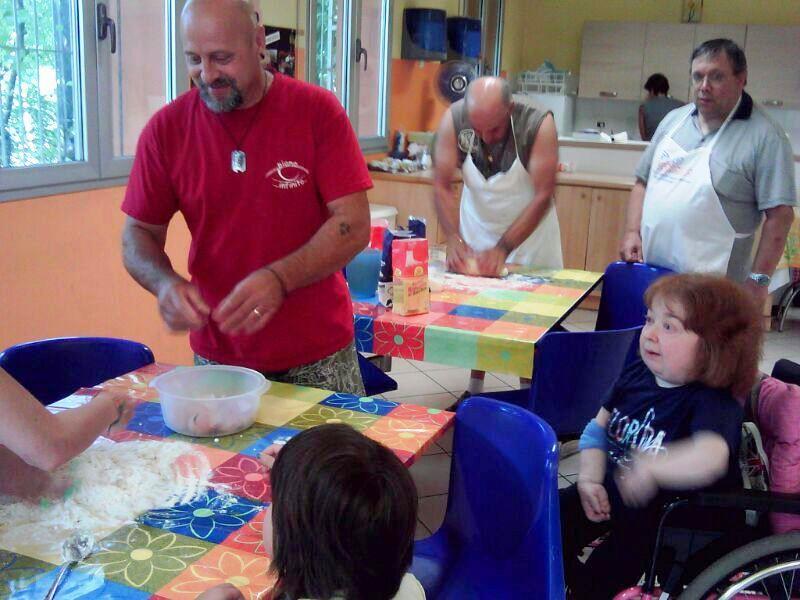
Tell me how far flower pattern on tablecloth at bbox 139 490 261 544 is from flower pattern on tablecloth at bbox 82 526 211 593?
21 millimetres

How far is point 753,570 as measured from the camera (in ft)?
5.27

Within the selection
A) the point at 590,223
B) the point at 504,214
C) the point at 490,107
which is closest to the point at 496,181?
the point at 504,214

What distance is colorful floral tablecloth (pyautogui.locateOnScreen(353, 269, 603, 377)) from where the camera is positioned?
7.09 ft

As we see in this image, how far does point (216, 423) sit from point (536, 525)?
58 centimetres

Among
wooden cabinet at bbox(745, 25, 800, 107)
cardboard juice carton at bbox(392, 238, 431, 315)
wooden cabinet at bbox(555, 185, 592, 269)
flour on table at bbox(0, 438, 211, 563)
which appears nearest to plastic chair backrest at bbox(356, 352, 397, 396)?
cardboard juice carton at bbox(392, 238, 431, 315)

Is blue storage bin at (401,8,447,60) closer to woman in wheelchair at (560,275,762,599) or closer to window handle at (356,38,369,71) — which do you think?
window handle at (356,38,369,71)

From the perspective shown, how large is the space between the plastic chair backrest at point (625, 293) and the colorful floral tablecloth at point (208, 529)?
141cm

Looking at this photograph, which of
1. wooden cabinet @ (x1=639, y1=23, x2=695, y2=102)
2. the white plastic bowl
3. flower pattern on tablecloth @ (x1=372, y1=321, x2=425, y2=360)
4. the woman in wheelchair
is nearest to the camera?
the white plastic bowl

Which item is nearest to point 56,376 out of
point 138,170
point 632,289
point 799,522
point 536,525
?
point 138,170

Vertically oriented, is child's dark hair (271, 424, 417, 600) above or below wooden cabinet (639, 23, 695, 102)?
below

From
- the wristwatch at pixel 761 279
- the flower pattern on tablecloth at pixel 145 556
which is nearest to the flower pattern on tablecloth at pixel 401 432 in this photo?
the flower pattern on tablecloth at pixel 145 556

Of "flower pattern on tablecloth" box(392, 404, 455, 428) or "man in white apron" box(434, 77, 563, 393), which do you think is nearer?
"flower pattern on tablecloth" box(392, 404, 455, 428)

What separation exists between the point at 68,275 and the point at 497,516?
209cm

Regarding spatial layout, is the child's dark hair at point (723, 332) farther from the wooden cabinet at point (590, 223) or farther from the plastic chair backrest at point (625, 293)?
the wooden cabinet at point (590, 223)
